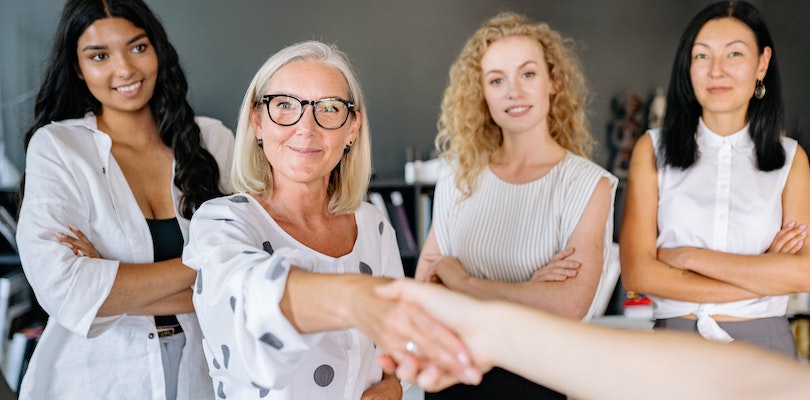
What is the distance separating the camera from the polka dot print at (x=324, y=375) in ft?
5.19

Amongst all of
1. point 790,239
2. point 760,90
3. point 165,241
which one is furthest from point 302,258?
point 760,90

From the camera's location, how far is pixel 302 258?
1.32 m

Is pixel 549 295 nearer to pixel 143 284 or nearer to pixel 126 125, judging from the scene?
pixel 143 284

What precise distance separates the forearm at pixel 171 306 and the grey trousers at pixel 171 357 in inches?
4.0

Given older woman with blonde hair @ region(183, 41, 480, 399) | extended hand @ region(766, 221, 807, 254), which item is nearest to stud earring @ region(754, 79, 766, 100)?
extended hand @ region(766, 221, 807, 254)

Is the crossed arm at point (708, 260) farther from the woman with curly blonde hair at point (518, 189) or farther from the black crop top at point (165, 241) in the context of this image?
the black crop top at point (165, 241)

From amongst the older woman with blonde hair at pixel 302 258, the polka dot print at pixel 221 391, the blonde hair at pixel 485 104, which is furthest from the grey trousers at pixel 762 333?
the polka dot print at pixel 221 391

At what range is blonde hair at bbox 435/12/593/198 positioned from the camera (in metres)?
2.37

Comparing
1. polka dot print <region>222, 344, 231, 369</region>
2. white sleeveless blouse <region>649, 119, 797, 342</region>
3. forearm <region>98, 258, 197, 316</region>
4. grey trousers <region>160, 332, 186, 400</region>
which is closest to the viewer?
polka dot print <region>222, 344, 231, 369</region>

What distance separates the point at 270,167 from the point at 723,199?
1497 mm

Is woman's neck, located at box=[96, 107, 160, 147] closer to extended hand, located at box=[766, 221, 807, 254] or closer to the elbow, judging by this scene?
the elbow

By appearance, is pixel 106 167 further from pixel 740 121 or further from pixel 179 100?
pixel 740 121

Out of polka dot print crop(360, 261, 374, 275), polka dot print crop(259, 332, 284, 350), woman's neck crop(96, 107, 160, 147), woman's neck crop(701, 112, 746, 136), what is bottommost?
polka dot print crop(360, 261, 374, 275)

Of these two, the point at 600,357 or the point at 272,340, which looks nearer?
the point at 600,357
